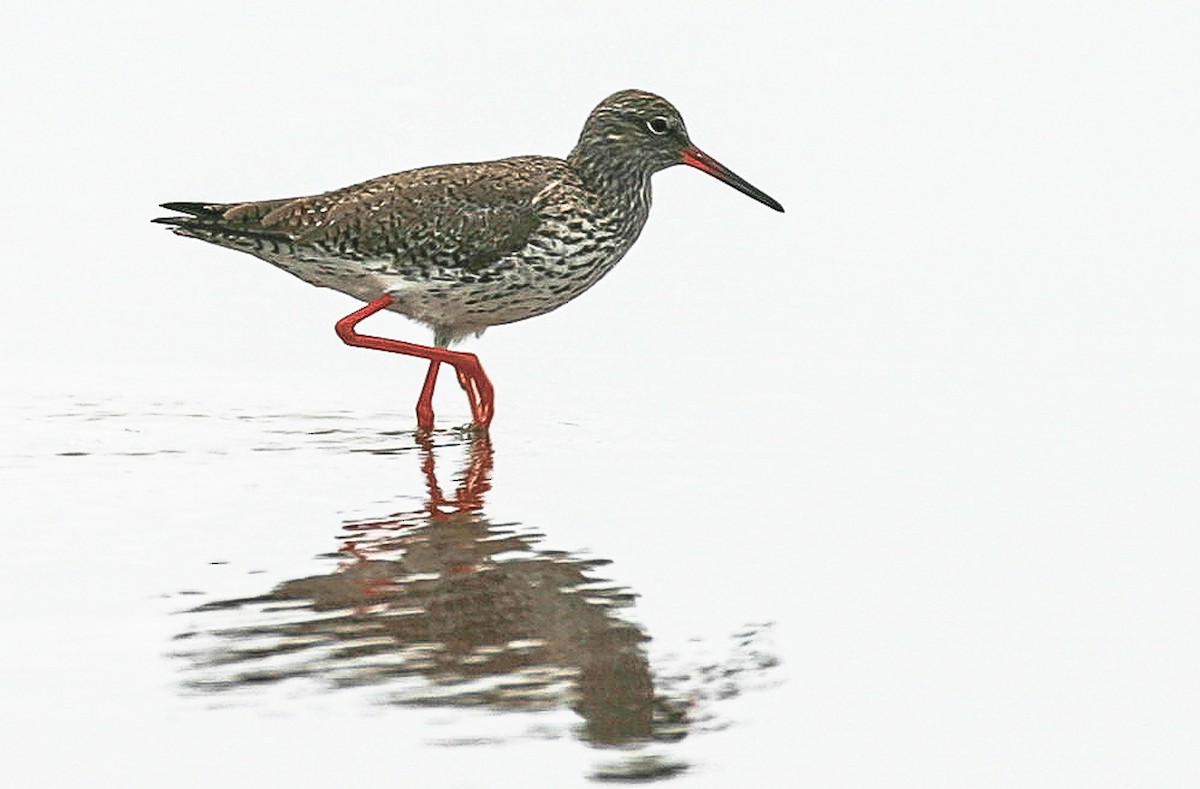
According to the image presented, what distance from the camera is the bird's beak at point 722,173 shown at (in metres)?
14.4

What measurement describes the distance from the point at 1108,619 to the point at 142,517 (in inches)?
195

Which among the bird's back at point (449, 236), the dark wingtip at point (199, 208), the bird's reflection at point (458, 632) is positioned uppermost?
the dark wingtip at point (199, 208)

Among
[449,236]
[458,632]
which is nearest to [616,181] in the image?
[449,236]

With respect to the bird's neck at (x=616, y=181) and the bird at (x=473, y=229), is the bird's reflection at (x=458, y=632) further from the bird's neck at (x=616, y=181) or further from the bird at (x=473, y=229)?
the bird's neck at (x=616, y=181)

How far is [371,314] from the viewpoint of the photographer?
46.1 ft

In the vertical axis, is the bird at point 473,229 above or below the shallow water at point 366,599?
above

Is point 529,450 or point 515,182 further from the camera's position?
point 515,182

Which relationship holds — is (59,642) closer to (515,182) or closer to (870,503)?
(870,503)

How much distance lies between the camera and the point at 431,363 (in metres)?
14.1

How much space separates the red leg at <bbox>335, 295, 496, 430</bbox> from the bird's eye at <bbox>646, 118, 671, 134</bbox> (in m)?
2.10

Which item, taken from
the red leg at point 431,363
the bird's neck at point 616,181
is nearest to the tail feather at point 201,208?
the red leg at point 431,363

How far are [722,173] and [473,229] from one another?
1.93 m

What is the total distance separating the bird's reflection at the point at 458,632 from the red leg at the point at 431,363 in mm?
2878

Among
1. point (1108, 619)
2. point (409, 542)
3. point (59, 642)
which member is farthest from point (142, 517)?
point (1108, 619)
